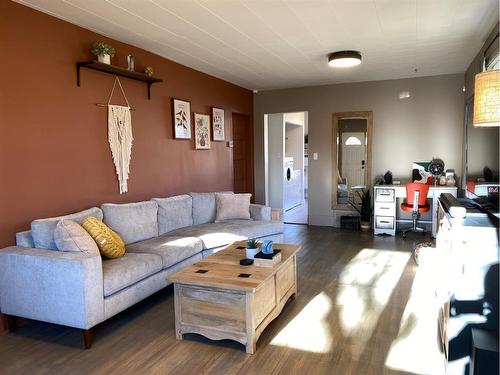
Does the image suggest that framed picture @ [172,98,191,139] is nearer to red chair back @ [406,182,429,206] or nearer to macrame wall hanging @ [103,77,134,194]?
macrame wall hanging @ [103,77,134,194]

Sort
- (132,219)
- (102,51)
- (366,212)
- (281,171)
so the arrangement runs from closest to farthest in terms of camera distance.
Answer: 1. (102,51)
2. (132,219)
3. (366,212)
4. (281,171)

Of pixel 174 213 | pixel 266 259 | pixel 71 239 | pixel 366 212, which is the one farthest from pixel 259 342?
pixel 366 212

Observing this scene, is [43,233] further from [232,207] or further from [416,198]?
[416,198]

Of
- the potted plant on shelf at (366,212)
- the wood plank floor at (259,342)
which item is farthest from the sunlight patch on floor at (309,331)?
the potted plant on shelf at (366,212)

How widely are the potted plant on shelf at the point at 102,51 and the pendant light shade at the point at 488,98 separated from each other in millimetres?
3019

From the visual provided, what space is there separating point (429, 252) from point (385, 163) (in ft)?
7.95

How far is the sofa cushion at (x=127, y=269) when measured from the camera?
2675mm

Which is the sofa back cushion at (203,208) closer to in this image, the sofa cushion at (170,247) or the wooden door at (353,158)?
the sofa cushion at (170,247)

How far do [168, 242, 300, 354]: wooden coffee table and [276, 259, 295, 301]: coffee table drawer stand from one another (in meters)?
0.05

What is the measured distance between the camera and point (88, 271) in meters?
2.47

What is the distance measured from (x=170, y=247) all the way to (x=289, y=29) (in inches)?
91.8

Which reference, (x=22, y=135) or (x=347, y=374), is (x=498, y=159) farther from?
(x=22, y=135)

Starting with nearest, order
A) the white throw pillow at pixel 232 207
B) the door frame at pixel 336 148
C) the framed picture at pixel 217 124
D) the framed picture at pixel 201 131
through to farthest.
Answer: the white throw pillow at pixel 232 207
the framed picture at pixel 201 131
the framed picture at pixel 217 124
the door frame at pixel 336 148

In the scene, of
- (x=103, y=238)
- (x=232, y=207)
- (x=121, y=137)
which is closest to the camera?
(x=103, y=238)
